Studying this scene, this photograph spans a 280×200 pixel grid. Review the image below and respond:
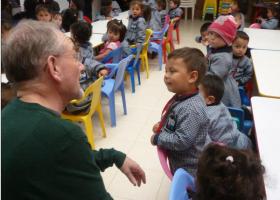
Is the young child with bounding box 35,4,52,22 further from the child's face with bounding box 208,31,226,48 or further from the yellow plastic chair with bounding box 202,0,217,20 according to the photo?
the yellow plastic chair with bounding box 202,0,217,20

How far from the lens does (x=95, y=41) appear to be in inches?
144

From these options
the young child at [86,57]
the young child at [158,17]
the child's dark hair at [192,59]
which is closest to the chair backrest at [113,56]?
the young child at [86,57]

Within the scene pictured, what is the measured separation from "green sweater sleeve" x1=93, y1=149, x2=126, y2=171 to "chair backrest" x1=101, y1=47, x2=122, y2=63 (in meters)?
2.14

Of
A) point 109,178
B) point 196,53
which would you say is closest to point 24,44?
point 196,53

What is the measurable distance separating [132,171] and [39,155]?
613 millimetres

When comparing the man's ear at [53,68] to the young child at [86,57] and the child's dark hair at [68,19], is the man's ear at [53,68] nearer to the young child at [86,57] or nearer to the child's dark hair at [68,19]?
the young child at [86,57]

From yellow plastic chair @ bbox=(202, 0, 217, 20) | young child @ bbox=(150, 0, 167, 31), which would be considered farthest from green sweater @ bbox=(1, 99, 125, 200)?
yellow plastic chair @ bbox=(202, 0, 217, 20)

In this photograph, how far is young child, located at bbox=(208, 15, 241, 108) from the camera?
232cm

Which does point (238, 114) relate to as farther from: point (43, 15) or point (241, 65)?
point (43, 15)

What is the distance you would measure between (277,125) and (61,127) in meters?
1.20

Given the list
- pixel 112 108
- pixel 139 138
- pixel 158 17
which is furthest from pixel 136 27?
pixel 139 138

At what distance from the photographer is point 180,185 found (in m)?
1.17

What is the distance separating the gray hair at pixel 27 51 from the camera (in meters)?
0.89

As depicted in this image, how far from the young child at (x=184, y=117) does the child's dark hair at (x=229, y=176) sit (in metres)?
0.41
